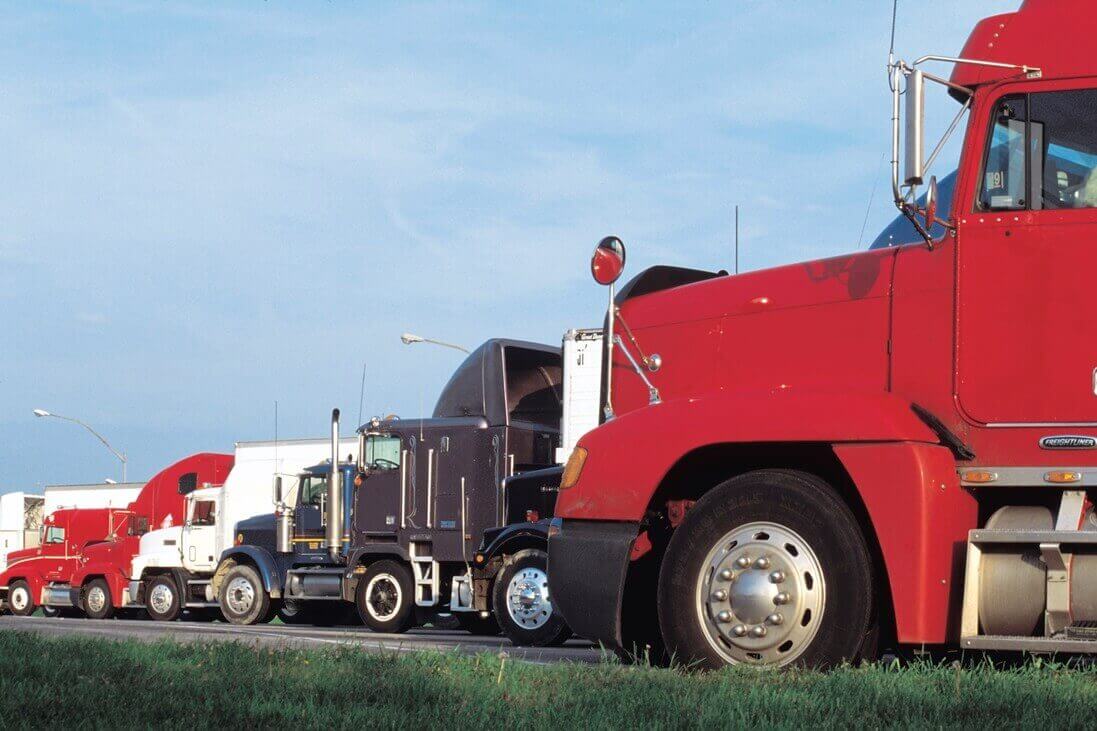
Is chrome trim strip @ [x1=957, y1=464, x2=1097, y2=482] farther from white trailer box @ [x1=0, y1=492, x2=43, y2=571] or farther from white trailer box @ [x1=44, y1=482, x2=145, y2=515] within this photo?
white trailer box @ [x1=0, y1=492, x2=43, y2=571]

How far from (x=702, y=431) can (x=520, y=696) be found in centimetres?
200

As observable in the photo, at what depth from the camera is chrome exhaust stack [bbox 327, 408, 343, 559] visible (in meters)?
21.9

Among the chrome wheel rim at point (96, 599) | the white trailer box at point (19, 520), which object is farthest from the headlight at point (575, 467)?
the white trailer box at point (19, 520)

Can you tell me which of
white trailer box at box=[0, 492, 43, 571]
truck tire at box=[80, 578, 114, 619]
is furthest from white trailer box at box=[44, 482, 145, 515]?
truck tire at box=[80, 578, 114, 619]

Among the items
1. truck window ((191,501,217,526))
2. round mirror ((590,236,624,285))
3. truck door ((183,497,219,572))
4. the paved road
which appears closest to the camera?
round mirror ((590,236,624,285))

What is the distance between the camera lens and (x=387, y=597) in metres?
21.0

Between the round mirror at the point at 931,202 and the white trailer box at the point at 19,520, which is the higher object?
the round mirror at the point at 931,202

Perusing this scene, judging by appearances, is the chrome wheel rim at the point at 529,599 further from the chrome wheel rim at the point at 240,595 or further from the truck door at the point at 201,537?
the truck door at the point at 201,537

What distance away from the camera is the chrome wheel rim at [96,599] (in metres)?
30.0

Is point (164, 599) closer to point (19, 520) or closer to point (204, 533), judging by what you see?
point (204, 533)

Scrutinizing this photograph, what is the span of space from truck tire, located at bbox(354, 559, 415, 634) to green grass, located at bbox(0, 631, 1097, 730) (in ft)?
42.6

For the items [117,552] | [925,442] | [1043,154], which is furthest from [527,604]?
[117,552]

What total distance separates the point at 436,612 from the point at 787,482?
1429 centimetres

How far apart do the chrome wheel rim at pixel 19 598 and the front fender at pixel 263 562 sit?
36.4 feet
